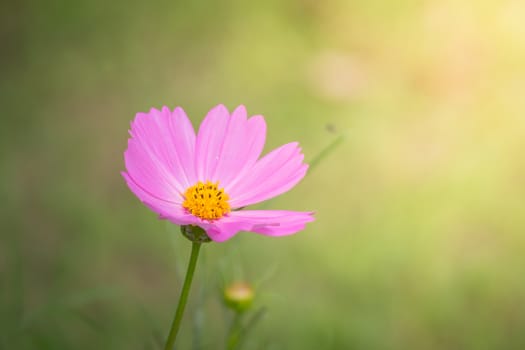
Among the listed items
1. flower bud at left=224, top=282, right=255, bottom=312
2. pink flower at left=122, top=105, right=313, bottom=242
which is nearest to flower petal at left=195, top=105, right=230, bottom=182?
pink flower at left=122, top=105, right=313, bottom=242

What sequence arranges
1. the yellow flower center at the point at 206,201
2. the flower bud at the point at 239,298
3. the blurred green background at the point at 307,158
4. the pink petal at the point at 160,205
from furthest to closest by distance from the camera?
the blurred green background at the point at 307,158
the flower bud at the point at 239,298
the yellow flower center at the point at 206,201
the pink petal at the point at 160,205

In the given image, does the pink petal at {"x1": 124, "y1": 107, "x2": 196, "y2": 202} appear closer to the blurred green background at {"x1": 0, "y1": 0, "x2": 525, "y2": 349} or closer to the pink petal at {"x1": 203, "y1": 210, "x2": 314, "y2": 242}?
the pink petal at {"x1": 203, "y1": 210, "x2": 314, "y2": 242}

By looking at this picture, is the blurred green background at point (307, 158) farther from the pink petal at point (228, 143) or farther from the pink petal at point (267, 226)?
the pink petal at point (267, 226)

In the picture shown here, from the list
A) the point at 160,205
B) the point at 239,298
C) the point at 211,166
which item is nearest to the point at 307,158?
the point at 239,298

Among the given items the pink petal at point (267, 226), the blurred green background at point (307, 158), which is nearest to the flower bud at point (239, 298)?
the blurred green background at point (307, 158)

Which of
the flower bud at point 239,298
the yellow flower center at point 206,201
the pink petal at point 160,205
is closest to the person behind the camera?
the pink petal at point 160,205

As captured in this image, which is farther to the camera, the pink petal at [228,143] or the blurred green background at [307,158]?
the blurred green background at [307,158]
